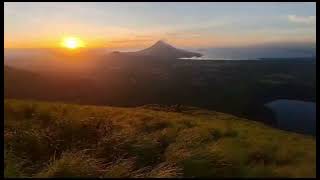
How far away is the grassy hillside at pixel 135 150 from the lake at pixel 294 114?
844 inches

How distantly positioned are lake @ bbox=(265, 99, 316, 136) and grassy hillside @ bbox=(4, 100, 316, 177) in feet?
70.3

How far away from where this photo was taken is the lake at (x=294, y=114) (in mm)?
31536

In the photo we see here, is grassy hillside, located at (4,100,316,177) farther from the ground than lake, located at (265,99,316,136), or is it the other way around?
grassy hillside, located at (4,100,316,177)

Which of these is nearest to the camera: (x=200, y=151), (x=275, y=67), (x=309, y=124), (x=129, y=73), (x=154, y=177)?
(x=154, y=177)

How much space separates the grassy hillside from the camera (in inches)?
249

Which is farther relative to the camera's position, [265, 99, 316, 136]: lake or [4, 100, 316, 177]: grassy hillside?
[265, 99, 316, 136]: lake

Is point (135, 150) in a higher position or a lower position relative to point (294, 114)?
higher

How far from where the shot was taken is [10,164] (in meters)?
6.55

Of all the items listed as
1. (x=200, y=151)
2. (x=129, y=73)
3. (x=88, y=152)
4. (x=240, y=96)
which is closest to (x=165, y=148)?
(x=200, y=151)

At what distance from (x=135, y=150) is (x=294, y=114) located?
34.9 m

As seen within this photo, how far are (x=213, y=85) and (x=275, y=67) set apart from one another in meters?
11.0

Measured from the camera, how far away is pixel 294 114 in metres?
39.7

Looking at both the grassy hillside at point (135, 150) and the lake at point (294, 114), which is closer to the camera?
the grassy hillside at point (135, 150)
